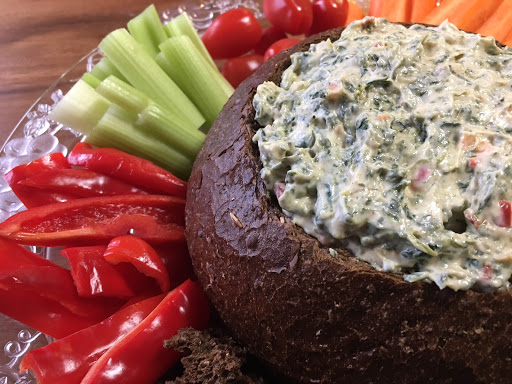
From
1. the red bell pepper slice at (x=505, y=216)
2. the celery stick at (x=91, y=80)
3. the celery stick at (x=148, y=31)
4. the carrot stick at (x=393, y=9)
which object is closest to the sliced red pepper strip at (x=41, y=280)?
the celery stick at (x=91, y=80)

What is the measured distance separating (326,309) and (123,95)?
1380 millimetres

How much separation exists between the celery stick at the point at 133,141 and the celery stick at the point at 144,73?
19 cm

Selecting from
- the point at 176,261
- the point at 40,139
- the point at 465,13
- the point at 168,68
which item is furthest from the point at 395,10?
the point at 40,139

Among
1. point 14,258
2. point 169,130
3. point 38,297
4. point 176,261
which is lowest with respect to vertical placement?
point 176,261

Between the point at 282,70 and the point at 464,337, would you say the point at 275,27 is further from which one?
the point at 464,337

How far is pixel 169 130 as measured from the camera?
236 centimetres

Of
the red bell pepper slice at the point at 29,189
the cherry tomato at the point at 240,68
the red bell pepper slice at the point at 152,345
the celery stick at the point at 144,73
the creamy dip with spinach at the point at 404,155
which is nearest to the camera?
the creamy dip with spinach at the point at 404,155

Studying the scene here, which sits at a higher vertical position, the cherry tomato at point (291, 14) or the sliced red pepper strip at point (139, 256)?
the cherry tomato at point (291, 14)

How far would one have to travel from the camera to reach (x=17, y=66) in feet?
11.2

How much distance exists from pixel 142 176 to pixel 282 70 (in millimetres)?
744

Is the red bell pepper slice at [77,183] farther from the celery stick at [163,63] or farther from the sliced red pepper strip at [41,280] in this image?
the celery stick at [163,63]

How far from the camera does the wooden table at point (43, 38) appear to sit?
10.7ft

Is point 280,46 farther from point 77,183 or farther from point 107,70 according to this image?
point 77,183

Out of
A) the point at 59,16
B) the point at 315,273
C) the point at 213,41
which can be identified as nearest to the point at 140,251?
the point at 315,273
